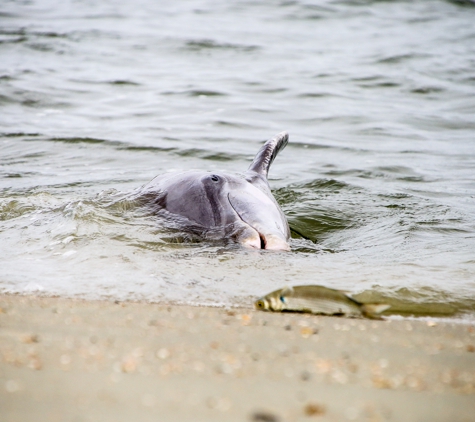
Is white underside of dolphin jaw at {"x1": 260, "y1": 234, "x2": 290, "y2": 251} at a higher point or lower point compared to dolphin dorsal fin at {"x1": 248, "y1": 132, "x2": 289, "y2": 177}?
lower

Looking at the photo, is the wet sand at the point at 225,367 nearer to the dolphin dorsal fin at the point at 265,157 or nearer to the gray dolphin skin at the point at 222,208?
the gray dolphin skin at the point at 222,208

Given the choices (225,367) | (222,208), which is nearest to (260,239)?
(222,208)

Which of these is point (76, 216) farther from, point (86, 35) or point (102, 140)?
point (86, 35)

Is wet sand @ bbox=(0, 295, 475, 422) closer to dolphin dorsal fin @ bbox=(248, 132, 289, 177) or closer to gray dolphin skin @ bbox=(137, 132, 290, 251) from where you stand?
gray dolphin skin @ bbox=(137, 132, 290, 251)

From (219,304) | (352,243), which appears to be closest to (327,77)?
(352,243)

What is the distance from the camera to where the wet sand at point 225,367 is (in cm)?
182

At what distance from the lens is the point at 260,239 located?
14.2ft

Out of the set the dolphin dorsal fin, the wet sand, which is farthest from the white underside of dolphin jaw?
the wet sand

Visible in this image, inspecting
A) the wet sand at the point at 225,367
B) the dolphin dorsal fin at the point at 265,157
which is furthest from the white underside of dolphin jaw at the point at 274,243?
the wet sand at the point at 225,367

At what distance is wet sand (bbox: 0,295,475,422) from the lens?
182 centimetres

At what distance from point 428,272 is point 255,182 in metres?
1.57

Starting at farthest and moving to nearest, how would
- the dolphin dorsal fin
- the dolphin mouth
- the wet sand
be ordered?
1. the dolphin dorsal fin
2. the dolphin mouth
3. the wet sand

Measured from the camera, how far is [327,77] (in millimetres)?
14234

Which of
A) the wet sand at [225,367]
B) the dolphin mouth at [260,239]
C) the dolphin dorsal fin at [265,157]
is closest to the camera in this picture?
the wet sand at [225,367]
